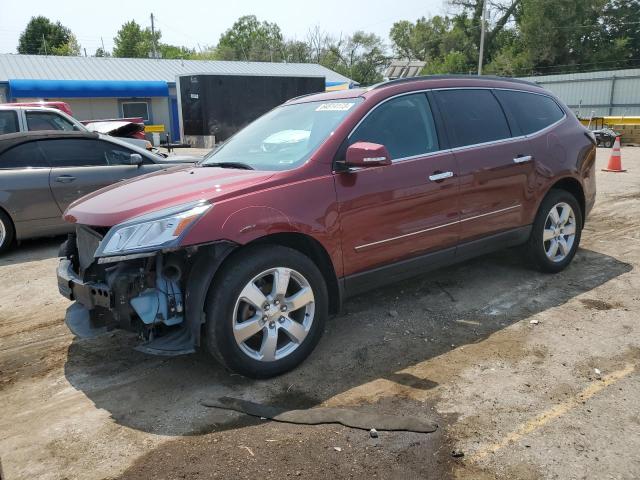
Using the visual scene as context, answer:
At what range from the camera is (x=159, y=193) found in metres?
3.60

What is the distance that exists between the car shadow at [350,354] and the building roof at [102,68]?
82.9 ft

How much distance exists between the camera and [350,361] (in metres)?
3.81

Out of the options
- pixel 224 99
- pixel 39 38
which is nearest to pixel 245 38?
pixel 39 38

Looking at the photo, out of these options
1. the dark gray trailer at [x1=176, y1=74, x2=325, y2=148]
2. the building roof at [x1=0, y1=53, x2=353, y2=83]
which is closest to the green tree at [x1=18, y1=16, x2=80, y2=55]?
the building roof at [x1=0, y1=53, x2=353, y2=83]

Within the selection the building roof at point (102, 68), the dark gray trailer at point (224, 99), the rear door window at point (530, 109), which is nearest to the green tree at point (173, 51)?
the building roof at point (102, 68)

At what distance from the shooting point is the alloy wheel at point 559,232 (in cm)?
532

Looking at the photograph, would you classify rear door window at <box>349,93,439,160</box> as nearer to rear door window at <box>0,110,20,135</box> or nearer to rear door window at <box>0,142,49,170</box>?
rear door window at <box>0,142,49,170</box>

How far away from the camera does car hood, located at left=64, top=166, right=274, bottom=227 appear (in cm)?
338

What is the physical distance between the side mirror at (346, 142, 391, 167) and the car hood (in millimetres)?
542

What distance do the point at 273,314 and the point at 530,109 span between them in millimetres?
3370

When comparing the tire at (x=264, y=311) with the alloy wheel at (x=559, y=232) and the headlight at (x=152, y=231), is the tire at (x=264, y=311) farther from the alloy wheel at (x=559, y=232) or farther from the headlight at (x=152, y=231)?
the alloy wheel at (x=559, y=232)

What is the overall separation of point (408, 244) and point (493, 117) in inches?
62.3

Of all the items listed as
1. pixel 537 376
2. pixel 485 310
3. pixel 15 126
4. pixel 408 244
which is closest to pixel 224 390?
pixel 408 244

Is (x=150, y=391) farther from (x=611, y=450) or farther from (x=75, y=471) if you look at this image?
(x=611, y=450)
